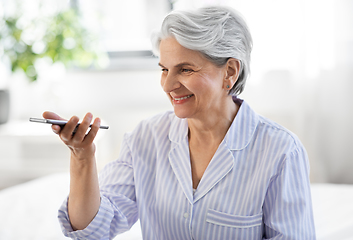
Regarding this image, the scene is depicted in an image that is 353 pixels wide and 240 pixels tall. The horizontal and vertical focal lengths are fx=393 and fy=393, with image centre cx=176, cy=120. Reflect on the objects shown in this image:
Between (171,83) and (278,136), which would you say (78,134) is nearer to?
(171,83)

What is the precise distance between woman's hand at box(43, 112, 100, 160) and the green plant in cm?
190

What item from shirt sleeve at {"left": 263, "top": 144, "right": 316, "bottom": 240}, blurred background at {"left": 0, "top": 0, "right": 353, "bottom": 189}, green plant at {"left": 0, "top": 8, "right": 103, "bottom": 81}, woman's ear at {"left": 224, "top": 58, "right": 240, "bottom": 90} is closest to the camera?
shirt sleeve at {"left": 263, "top": 144, "right": 316, "bottom": 240}

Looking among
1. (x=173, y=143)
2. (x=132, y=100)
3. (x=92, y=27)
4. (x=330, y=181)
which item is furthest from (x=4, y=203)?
(x=330, y=181)

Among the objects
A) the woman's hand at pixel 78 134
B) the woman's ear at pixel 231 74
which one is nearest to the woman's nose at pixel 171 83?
the woman's ear at pixel 231 74

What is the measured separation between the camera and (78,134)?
900mm

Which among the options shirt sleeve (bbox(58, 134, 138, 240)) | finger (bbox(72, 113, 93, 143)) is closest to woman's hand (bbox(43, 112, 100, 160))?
finger (bbox(72, 113, 93, 143))

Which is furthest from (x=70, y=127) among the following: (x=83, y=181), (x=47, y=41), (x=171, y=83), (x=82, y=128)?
(x=47, y=41)

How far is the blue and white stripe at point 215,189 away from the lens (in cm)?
106

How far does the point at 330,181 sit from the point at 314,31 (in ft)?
3.08

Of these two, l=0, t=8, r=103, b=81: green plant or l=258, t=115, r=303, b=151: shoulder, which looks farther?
l=0, t=8, r=103, b=81: green plant

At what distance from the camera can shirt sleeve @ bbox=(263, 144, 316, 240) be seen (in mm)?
1028

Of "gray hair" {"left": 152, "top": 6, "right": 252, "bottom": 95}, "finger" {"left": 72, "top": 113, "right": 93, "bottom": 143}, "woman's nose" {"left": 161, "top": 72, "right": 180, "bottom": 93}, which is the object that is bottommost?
"finger" {"left": 72, "top": 113, "right": 93, "bottom": 143}

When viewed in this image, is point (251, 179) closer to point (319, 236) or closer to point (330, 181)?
point (319, 236)

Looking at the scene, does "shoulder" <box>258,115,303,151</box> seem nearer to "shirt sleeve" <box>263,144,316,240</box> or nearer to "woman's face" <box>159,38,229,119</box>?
"shirt sleeve" <box>263,144,316,240</box>
